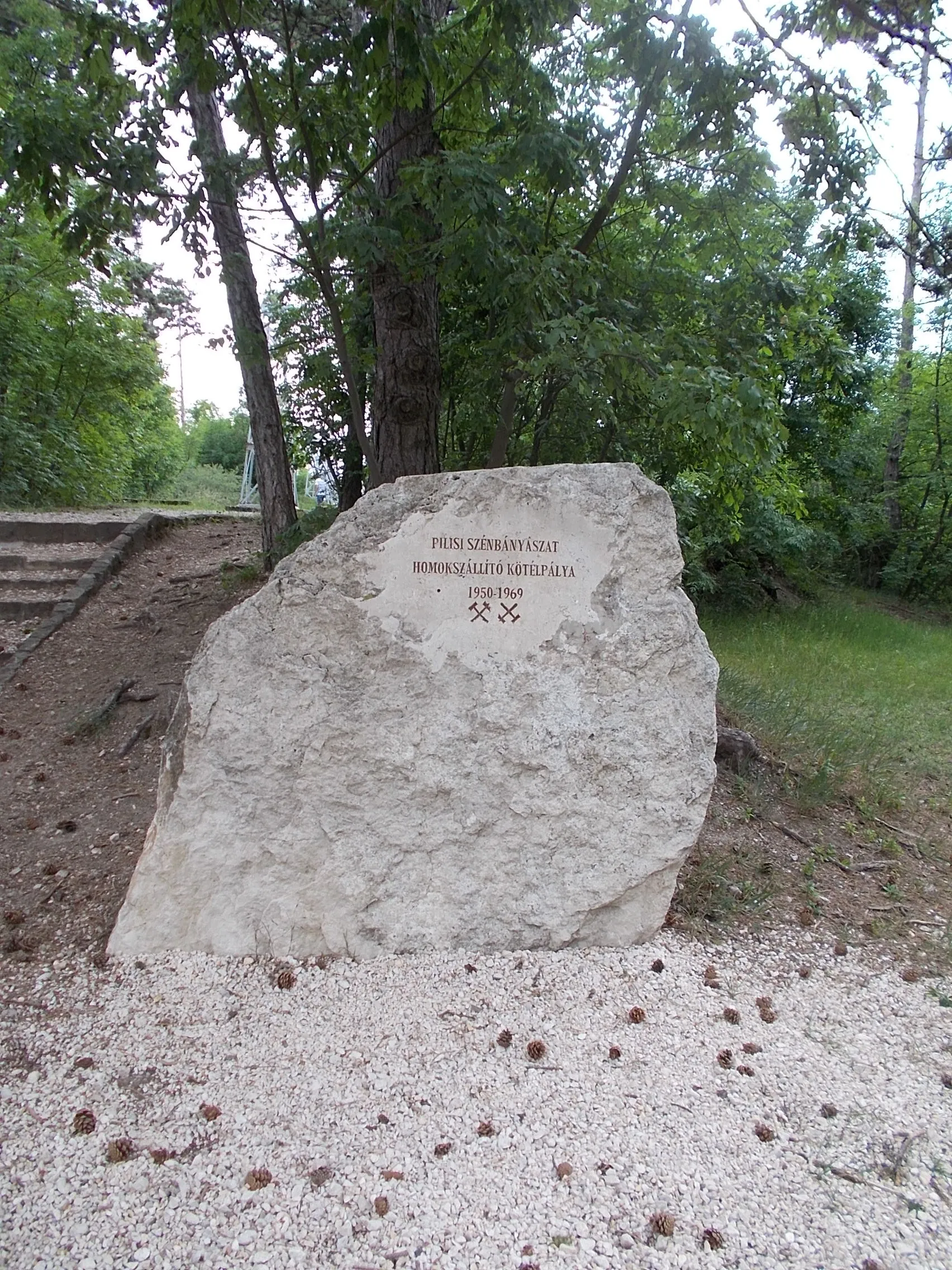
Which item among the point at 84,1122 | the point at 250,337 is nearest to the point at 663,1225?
the point at 84,1122

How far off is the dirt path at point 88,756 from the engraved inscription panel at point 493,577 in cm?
174

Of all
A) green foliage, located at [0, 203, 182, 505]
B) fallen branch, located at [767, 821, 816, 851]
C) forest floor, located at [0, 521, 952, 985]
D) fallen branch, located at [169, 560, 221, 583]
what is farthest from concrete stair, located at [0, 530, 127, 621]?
fallen branch, located at [767, 821, 816, 851]

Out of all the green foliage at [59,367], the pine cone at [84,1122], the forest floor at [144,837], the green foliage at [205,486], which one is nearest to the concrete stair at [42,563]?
the forest floor at [144,837]

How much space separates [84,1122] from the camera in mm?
2330

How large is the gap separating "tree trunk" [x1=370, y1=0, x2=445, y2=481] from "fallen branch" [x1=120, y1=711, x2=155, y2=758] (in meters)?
2.02

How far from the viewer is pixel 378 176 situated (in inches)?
197

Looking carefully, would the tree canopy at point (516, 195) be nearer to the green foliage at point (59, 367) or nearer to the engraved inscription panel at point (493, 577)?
the engraved inscription panel at point (493, 577)

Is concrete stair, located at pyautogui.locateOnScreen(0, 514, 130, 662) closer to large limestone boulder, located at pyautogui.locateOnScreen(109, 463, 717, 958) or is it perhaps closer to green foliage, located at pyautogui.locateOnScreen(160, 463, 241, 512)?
large limestone boulder, located at pyautogui.locateOnScreen(109, 463, 717, 958)

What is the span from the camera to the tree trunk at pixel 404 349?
4691mm

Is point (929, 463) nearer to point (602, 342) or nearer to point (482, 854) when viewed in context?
point (602, 342)

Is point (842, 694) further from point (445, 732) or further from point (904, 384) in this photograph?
point (904, 384)

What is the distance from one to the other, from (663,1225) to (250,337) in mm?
5529

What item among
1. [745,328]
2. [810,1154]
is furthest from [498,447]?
[810,1154]

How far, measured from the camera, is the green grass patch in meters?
5.27
